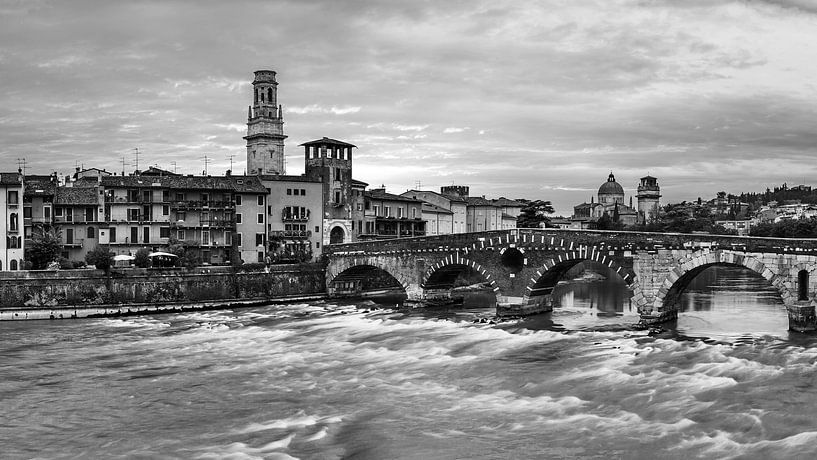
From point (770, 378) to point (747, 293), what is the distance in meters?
34.4

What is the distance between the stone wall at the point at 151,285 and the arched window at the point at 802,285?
3767 cm

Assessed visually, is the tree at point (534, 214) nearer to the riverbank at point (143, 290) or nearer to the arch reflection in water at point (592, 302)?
the arch reflection in water at point (592, 302)

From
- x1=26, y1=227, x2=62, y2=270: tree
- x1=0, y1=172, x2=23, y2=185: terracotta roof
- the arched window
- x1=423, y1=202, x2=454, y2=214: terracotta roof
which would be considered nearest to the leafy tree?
x1=26, y1=227, x2=62, y2=270: tree

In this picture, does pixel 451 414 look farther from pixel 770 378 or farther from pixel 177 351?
pixel 177 351

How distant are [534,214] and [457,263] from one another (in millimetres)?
63113

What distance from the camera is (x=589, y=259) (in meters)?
49.0

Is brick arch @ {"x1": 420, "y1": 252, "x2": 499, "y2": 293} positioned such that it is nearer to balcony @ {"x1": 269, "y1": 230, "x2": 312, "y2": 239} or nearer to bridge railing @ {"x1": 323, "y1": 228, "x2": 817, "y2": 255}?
bridge railing @ {"x1": 323, "y1": 228, "x2": 817, "y2": 255}

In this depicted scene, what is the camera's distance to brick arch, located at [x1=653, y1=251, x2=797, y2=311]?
135 feet

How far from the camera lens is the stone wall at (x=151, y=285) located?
5494 cm

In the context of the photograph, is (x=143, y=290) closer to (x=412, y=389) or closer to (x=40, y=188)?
(x=40, y=188)

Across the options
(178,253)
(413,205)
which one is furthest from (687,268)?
(413,205)

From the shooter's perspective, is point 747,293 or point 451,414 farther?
point 747,293

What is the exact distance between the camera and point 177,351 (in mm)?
41094

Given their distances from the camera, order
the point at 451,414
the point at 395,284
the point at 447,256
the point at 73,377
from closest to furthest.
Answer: the point at 451,414, the point at 73,377, the point at 447,256, the point at 395,284
